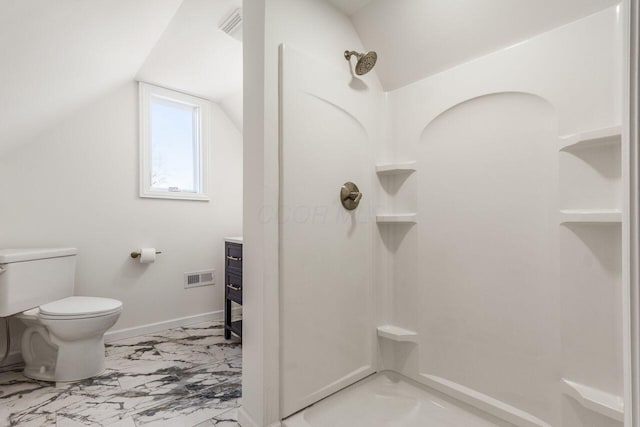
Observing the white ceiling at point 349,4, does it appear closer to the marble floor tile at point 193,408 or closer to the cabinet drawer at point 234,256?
the cabinet drawer at point 234,256

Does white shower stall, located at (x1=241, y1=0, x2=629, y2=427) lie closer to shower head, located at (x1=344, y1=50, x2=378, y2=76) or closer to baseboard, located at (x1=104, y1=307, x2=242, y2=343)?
shower head, located at (x1=344, y1=50, x2=378, y2=76)

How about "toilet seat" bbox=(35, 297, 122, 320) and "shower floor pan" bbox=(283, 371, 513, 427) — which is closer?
"shower floor pan" bbox=(283, 371, 513, 427)

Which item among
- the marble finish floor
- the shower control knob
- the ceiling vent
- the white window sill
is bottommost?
the marble finish floor

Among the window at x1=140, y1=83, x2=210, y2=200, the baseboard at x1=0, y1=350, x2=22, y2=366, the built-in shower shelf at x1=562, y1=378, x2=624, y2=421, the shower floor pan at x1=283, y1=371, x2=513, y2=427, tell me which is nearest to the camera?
the built-in shower shelf at x1=562, y1=378, x2=624, y2=421

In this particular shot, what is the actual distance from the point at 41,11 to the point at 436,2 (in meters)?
1.67

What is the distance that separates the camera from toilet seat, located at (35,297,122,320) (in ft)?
5.69

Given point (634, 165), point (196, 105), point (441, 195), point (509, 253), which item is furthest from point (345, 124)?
point (196, 105)

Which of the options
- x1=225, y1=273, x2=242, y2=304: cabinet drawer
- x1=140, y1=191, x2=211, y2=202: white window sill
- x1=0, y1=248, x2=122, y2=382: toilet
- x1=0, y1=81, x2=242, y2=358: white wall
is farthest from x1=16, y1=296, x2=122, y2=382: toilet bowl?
x1=140, y1=191, x2=211, y2=202: white window sill

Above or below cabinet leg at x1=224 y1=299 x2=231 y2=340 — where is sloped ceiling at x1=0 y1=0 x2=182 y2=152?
above

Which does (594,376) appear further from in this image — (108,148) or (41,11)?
(108,148)

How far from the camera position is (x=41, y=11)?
117 cm

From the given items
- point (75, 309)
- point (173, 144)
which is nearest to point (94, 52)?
point (173, 144)

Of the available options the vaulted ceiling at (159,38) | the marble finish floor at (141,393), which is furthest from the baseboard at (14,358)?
the vaulted ceiling at (159,38)

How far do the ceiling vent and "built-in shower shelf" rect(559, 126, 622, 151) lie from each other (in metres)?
1.78
